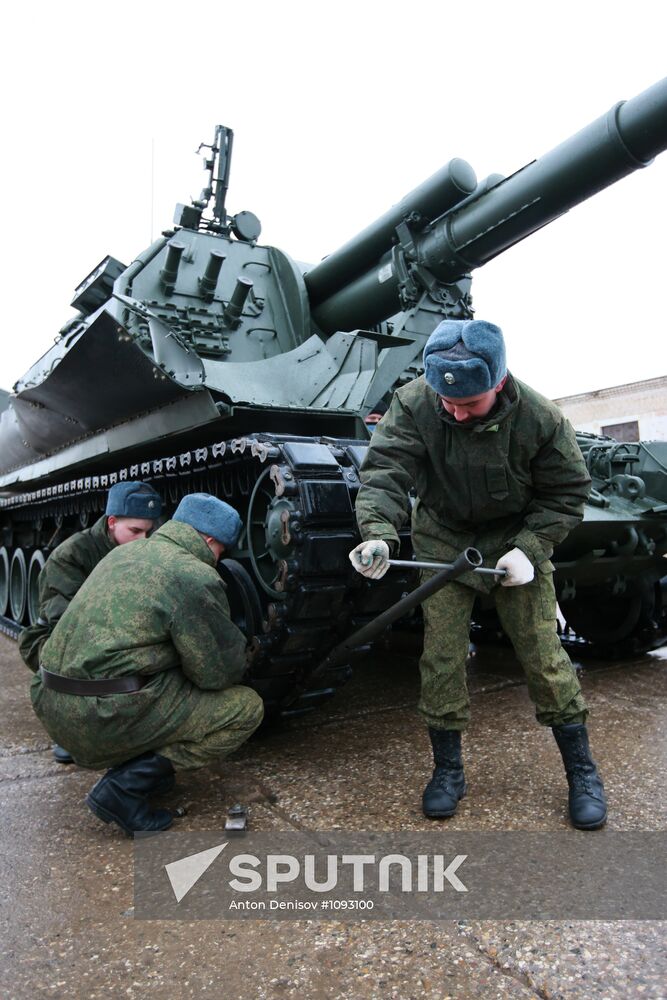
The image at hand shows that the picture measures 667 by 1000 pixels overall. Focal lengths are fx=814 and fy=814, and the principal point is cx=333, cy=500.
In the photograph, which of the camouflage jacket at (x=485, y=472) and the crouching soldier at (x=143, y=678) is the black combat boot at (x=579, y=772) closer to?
the camouflage jacket at (x=485, y=472)

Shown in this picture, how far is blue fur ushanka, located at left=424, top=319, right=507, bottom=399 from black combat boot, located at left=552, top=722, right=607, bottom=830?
4.46ft

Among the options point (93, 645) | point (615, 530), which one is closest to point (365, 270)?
point (615, 530)

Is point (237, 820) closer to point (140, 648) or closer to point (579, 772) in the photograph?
point (140, 648)

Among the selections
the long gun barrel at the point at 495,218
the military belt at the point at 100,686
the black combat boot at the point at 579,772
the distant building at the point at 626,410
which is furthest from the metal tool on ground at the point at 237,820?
the distant building at the point at 626,410

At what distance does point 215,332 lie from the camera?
17.1 ft

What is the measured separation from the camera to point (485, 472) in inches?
121

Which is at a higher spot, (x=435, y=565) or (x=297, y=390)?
(x=297, y=390)

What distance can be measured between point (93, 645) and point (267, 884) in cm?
103

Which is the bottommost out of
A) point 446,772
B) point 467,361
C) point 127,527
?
point 446,772

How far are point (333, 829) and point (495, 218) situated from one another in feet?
11.8

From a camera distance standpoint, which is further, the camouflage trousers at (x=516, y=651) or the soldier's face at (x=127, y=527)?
the soldier's face at (x=127, y=527)

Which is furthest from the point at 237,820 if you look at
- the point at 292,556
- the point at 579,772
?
the point at 579,772

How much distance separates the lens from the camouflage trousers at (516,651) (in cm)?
310

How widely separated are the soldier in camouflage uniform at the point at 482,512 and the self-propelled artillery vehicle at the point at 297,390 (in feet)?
1.63
